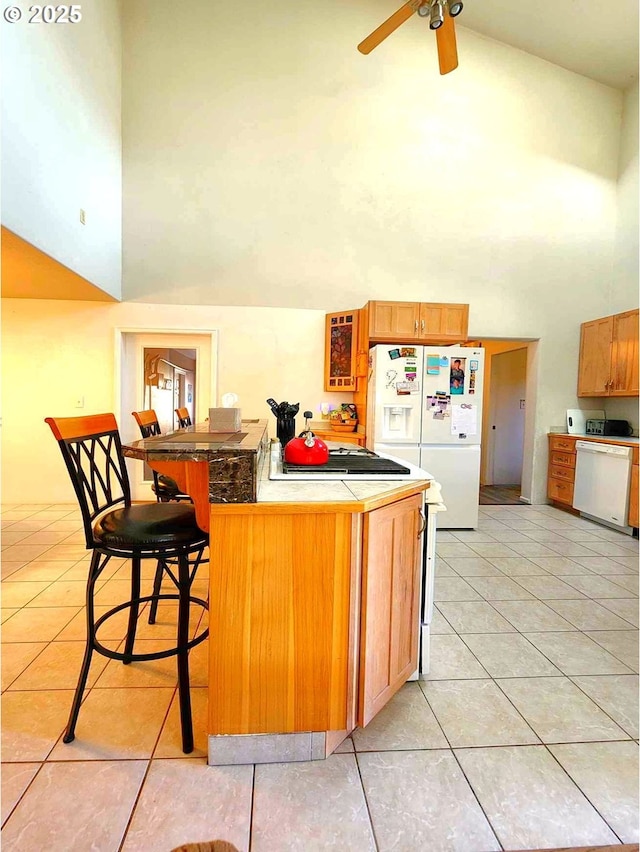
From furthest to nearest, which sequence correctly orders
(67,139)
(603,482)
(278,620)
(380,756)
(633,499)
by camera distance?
1. (603,482)
2. (633,499)
3. (67,139)
4. (380,756)
5. (278,620)

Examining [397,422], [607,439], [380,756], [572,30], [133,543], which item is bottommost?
[380,756]

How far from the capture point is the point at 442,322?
407 cm

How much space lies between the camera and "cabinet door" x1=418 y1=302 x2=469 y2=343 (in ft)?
13.3

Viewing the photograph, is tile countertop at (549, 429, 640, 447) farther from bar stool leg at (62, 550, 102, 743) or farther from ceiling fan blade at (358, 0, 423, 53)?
bar stool leg at (62, 550, 102, 743)

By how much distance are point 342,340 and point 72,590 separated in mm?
3213

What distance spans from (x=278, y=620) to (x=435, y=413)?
296cm

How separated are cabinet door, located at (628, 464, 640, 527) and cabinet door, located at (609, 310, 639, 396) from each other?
3.02ft

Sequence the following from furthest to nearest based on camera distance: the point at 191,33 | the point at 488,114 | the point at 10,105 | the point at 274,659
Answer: the point at 488,114 < the point at 191,33 < the point at 10,105 < the point at 274,659

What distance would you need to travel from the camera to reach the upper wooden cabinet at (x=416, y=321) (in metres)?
4.03

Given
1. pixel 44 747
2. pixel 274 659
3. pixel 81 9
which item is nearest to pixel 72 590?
pixel 44 747

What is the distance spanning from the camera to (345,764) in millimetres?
1346

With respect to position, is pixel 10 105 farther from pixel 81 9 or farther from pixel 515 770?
pixel 515 770

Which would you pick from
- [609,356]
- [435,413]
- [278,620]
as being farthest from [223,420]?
[609,356]

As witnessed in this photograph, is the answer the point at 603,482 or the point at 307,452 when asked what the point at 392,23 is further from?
the point at 603,482
